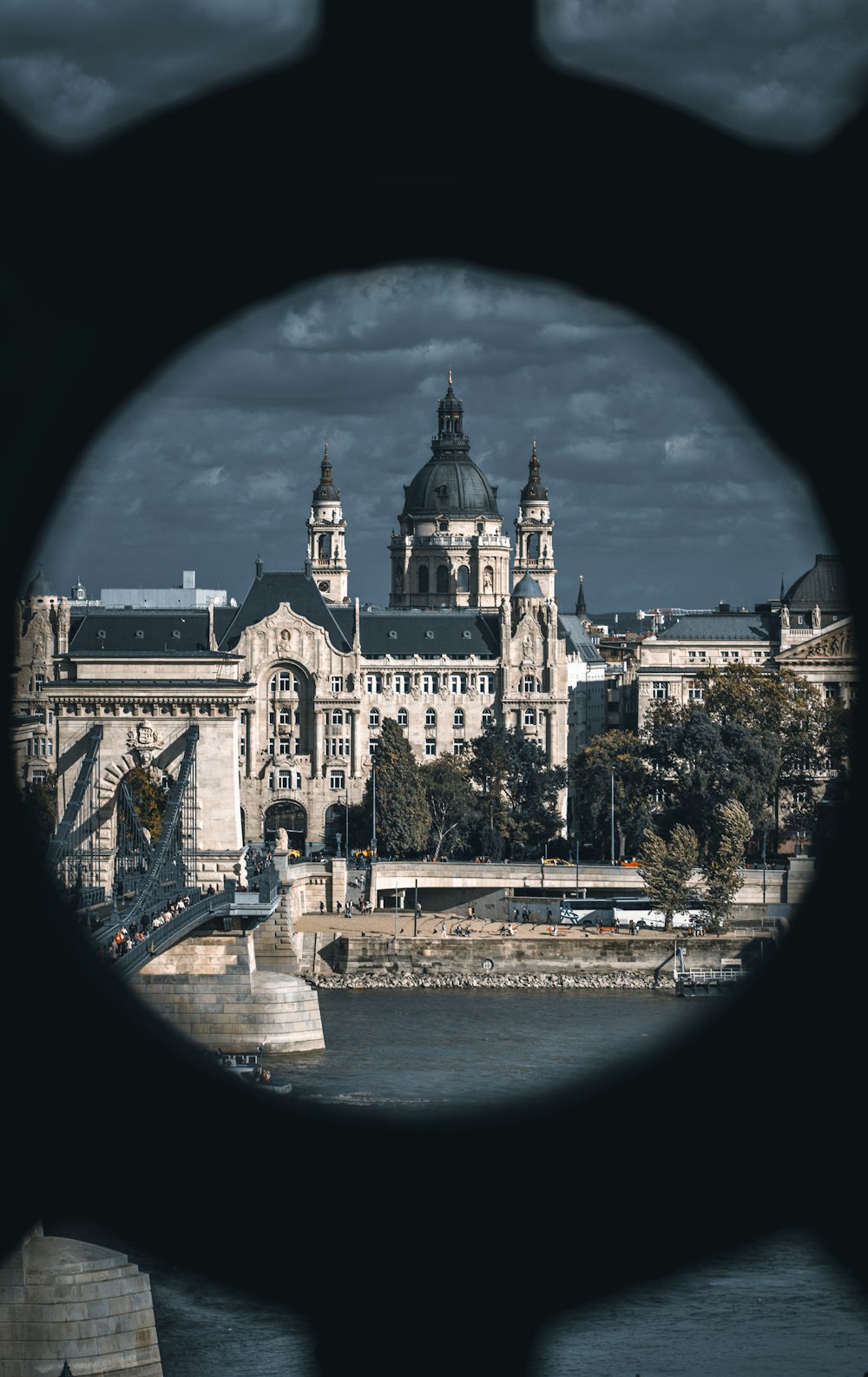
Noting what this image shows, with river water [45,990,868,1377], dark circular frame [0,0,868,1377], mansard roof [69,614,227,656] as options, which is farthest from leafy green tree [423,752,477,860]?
dark circular frame [0,0,868,1377]

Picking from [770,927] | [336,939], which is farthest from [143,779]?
[770,927]

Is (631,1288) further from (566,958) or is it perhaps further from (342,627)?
(342,627)

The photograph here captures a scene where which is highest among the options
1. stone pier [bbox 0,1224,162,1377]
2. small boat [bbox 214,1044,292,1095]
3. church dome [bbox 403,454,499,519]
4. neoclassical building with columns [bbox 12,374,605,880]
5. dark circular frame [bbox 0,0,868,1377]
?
church dome [bbox 403,454,499,519]

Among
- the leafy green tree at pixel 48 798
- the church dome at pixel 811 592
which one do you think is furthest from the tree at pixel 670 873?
the church dome at pixel 811 592

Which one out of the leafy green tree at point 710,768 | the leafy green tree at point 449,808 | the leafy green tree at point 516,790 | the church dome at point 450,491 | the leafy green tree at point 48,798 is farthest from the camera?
the church dome at point 450,491

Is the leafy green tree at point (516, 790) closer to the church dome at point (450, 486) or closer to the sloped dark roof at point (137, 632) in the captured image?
the sloped dark roof at point (137, 632)

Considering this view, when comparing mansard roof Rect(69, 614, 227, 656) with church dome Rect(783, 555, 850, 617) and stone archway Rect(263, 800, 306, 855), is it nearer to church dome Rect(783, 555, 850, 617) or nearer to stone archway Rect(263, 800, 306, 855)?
stone archway Rect(263, 800, 306, 855)

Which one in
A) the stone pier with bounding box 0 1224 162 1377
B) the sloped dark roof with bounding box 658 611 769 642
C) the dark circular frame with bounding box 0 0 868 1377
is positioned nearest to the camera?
the dark circular frame with bounding box 0 0 868 1377

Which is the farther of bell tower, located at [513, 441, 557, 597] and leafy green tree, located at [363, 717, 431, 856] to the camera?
bell tower, located at [513, 441, 557, 597]
